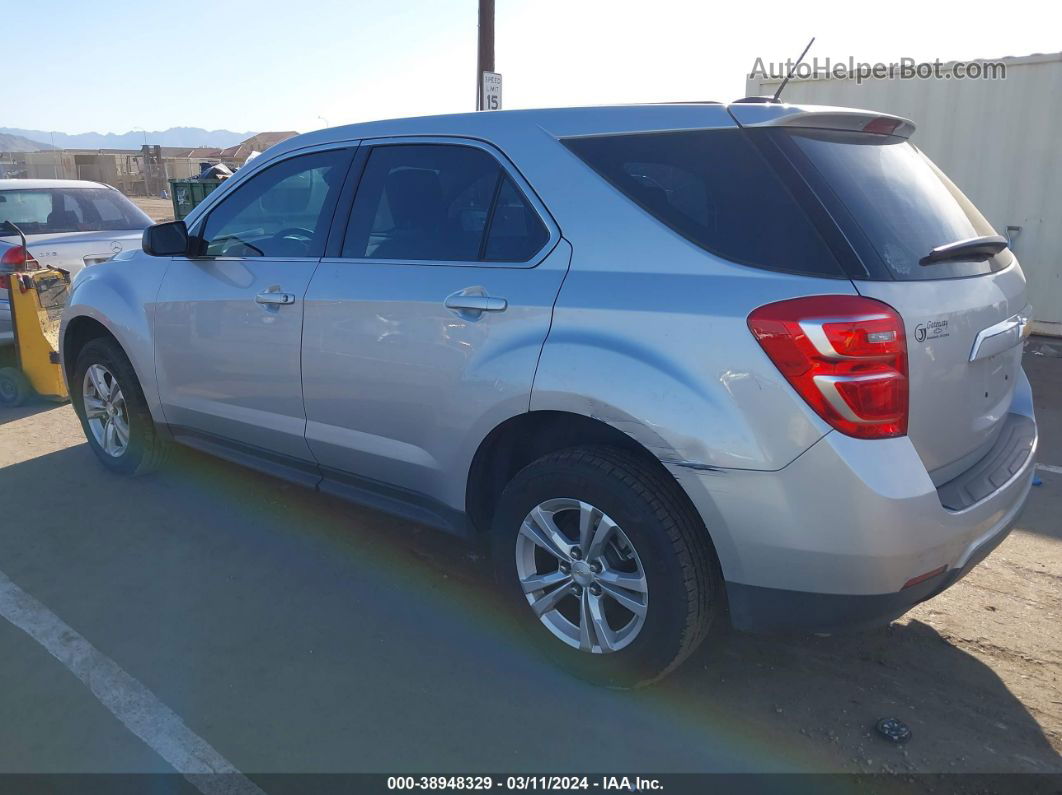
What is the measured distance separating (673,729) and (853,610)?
0.71 metres

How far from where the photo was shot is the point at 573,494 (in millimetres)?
2744

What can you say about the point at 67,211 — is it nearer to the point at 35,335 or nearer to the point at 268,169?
the point at 35,335

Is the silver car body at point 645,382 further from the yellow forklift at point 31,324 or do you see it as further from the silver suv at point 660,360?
the yellow forklift at point 31,324

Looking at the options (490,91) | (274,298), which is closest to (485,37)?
(490,91)

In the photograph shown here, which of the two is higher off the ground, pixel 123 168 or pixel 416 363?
pixel 416 363

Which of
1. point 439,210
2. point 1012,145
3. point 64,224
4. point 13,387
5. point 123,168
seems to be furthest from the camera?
point 123,168

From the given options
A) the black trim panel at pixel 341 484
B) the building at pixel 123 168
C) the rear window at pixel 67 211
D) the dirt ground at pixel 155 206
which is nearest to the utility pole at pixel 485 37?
the rear window at pixel 67 211

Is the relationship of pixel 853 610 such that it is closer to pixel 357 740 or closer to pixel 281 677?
pixel 357 740

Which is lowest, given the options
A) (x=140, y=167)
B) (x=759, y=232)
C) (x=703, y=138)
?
(x=140, y=167)

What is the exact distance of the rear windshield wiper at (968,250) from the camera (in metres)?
2.54

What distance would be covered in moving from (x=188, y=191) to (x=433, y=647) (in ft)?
37.0

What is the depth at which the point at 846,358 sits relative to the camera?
226 cm

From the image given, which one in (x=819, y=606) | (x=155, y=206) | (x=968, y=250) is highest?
(x=968, y=250)

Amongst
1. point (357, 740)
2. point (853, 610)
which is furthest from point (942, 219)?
point (357, 740)
